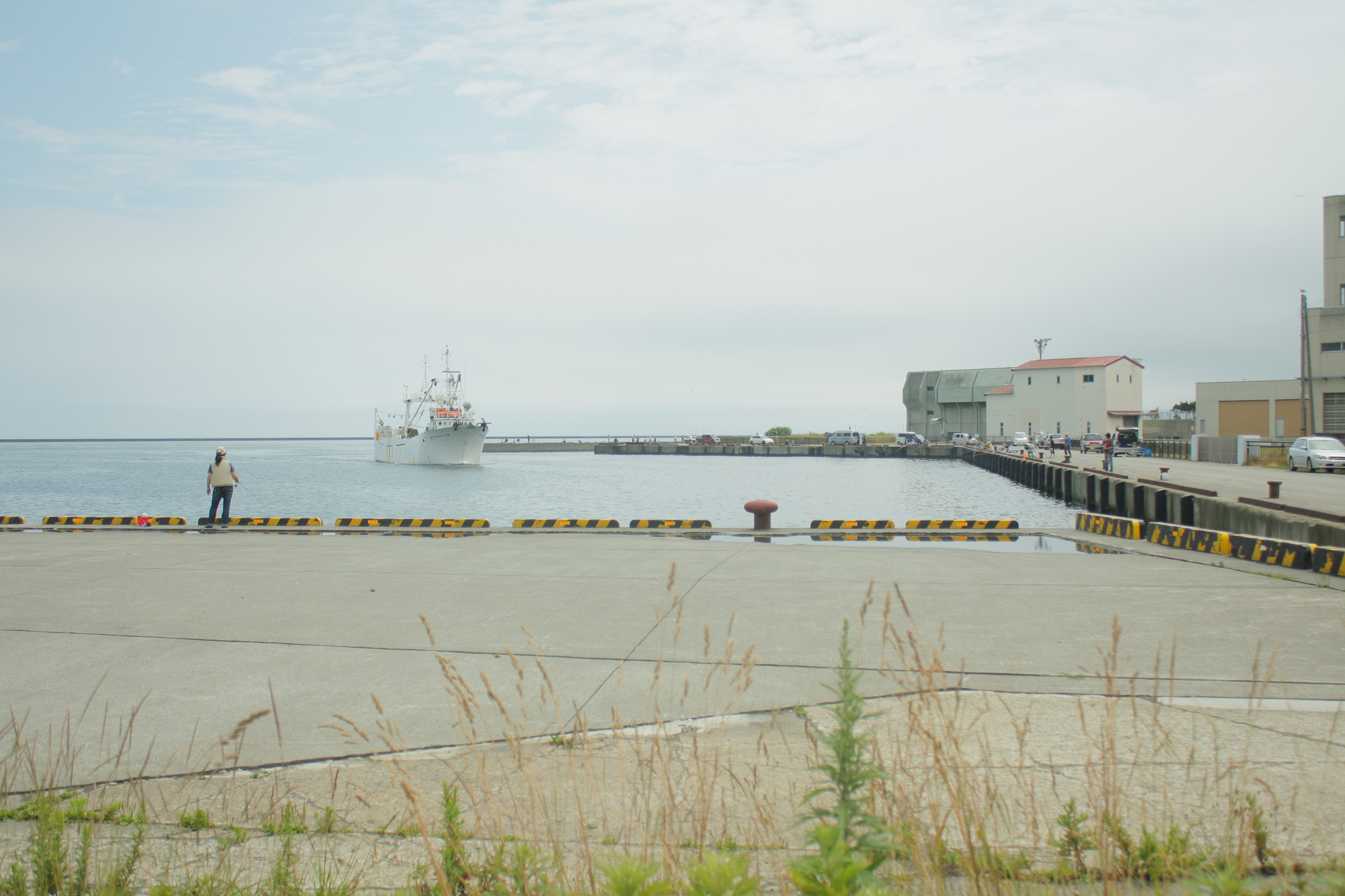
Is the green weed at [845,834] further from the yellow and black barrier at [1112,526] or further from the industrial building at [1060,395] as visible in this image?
the industrial building at [1060,395]

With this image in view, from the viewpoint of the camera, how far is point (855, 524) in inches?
618

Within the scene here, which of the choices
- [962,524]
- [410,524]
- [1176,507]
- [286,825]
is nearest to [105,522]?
[410,524]

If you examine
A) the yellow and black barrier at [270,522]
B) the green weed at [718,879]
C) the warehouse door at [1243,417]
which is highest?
the warehouse door at [1243,417]

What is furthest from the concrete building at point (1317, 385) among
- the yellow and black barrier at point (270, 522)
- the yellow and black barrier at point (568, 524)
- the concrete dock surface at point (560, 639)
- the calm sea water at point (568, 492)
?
the yellow and black barrier at point (270, 522)

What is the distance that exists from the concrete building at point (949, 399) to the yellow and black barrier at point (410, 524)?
Result: 91081 millimetres

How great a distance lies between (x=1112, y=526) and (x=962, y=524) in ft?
8.42

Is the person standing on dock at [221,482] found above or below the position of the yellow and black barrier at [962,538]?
above

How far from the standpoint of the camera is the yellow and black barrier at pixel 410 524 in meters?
16.3

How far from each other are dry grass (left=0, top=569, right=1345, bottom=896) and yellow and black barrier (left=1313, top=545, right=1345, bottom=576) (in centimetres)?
548

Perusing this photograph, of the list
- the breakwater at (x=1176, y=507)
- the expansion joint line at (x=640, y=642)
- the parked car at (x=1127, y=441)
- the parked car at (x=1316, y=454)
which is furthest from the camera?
the parked car at (x=1127, y=441)

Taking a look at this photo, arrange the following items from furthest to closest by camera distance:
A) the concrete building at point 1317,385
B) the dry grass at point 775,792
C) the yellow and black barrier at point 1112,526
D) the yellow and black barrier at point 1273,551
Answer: the concrete building at point 1317,385, the yellow and black barrier at point 1112,526, the yellow and black barrier at point 1273,551, the dry grass at point 775,792

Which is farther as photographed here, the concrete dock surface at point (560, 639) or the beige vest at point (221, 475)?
Result: the beige vest at point (221, 475)

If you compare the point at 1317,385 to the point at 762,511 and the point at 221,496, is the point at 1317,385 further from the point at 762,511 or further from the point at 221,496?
the point at 221,496

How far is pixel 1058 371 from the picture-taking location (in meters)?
81.6
